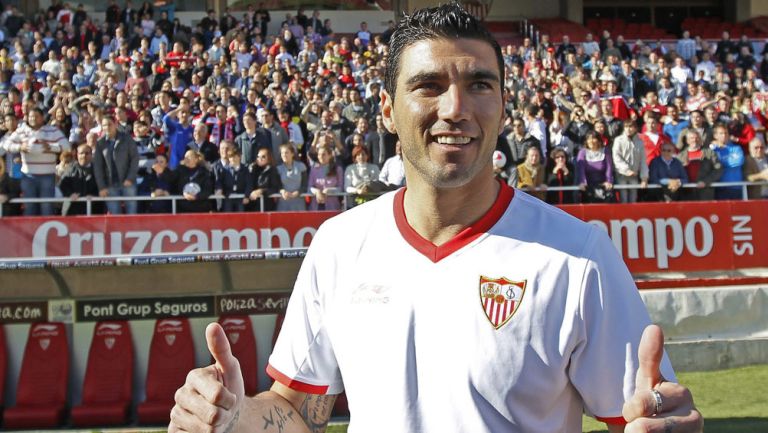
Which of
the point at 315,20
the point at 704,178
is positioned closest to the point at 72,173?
the point at 704,178

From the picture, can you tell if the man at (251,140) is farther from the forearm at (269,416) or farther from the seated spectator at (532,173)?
the forearm at (269,416)

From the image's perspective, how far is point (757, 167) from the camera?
11922 millimetres

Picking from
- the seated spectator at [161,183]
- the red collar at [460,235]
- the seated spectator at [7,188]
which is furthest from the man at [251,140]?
the red collar at [460,235]

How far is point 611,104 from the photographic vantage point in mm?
15070

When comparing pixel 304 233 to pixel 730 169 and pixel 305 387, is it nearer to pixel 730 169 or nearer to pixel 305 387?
pixel 730 169

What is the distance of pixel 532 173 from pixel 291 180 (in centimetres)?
298

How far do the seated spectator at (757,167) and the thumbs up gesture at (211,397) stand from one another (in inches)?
430

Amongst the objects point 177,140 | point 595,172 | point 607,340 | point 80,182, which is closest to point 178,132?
point 177,140

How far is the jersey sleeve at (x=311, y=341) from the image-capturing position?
8.52 ft

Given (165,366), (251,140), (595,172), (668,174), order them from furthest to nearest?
(251,140), (668,174), (595,172), (165,366)

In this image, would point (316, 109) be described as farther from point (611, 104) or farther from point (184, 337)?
point (184, 337)

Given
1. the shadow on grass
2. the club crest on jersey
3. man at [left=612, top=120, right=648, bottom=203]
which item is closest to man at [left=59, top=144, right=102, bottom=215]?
man at [left=612, top=120, right=648, bottom=203]

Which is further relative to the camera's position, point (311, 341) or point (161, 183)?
point (161, 183)

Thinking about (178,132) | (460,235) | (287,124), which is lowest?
(460,235)
